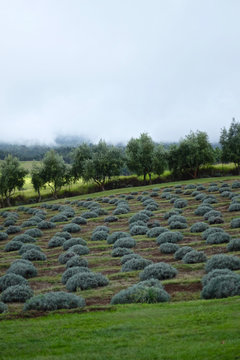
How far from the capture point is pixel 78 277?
46.2 ft

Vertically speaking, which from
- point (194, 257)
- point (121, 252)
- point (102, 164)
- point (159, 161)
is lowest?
point (121, 252)

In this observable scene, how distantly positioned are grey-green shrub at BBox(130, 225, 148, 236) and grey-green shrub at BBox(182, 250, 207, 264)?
8.82 meters

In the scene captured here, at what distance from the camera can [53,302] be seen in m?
10.5

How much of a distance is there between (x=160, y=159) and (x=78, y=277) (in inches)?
2384

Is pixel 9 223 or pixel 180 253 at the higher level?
pixel 9 223

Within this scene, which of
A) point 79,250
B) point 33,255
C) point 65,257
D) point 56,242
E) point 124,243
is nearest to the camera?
point 65,257

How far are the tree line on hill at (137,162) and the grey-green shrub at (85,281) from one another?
190 ft

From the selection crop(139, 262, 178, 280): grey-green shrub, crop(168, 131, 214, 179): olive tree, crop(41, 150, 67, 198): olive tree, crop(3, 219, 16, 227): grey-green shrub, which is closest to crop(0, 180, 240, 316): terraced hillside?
crop(139, 262, 178, 280): grey-green shrub

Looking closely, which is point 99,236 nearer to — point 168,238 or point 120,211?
point 168,238

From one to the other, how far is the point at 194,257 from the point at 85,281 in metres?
5.65

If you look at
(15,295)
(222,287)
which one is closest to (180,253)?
(222,287)

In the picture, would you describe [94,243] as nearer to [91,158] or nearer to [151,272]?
[151,272]

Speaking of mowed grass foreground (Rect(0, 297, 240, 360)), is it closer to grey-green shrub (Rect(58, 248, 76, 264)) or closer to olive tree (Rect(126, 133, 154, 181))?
grey-green shrub (Rect(58, 248, 76, 264))

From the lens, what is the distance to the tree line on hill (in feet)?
236
